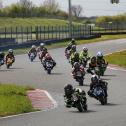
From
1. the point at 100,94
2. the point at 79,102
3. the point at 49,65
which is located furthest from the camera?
the point at 49,65

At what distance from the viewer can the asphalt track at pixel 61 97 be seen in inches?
660

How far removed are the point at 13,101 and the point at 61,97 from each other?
3.43m

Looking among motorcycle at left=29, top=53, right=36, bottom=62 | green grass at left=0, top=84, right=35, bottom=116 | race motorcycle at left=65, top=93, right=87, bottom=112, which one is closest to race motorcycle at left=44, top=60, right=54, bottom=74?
green grass at left=0, top=84, right=35, bottom=116

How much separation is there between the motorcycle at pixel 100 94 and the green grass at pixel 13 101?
2273 millimetres

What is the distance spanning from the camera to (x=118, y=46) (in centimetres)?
6875

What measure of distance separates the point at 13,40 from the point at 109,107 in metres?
46.1

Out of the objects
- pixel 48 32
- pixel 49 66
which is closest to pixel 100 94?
pixel 49 66

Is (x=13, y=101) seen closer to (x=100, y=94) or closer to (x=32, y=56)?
(x=100, y=94)

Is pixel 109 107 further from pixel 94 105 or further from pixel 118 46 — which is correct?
pixel 118 46

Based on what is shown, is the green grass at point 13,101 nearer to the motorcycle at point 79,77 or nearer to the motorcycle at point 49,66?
the motorcycle at point 79,77

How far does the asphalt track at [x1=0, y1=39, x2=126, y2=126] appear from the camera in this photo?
1677cm

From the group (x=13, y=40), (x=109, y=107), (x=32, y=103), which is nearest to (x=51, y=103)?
(x=32, y=103)

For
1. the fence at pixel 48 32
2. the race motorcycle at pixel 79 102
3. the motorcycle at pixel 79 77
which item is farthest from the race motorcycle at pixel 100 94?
the fence at pixel 48 32

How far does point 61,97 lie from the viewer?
25.2 m
